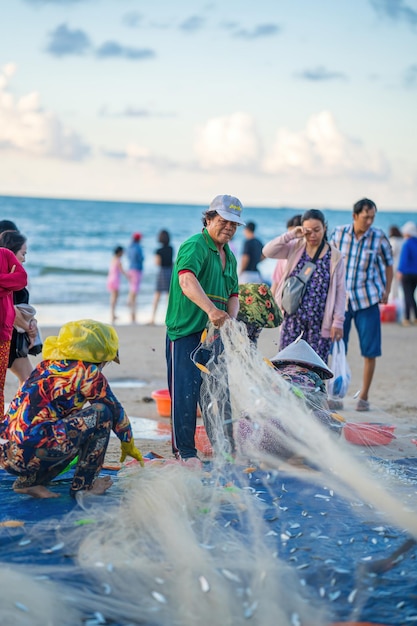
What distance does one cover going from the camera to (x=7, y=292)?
542 cm

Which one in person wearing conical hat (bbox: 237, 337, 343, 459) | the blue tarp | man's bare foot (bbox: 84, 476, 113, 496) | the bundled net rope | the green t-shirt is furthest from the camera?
the green t-shirt

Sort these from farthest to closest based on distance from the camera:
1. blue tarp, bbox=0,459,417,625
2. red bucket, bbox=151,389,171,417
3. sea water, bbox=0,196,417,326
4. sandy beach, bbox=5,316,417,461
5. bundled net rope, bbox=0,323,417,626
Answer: sea water, bbox=0,196,417,326 < red bucket, bbox=151,389,171,417 < sandy beach, bbox=5,316,417,461 < blue tarp, bbox=0,459,417,625 < bundled net rope, bbox=0,323,417,626

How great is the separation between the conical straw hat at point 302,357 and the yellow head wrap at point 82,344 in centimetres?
174

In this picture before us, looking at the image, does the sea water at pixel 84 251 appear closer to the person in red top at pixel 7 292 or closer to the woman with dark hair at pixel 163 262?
the woman with dark hair at pixel 163 262

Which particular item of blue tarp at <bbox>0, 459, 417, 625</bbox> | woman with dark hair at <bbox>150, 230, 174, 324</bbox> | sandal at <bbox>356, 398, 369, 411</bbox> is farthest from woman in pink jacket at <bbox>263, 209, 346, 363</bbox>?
woman with dark hair at <bbox>150, 230, 174, 324</bbox>

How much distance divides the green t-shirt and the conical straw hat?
0.71m

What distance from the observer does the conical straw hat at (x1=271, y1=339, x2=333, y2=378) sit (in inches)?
218

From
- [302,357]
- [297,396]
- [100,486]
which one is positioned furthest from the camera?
[302,357]

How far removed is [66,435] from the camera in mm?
4008

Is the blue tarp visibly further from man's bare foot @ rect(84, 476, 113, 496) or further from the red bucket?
the red bucket

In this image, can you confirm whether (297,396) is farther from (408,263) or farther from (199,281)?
(408,263)

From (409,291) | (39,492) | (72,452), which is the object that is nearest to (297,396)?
(72,452)

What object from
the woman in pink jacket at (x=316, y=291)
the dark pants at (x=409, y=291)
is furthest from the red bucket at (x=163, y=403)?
the dark pants at (x=409, y=291)

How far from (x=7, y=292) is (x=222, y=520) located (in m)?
2.43
